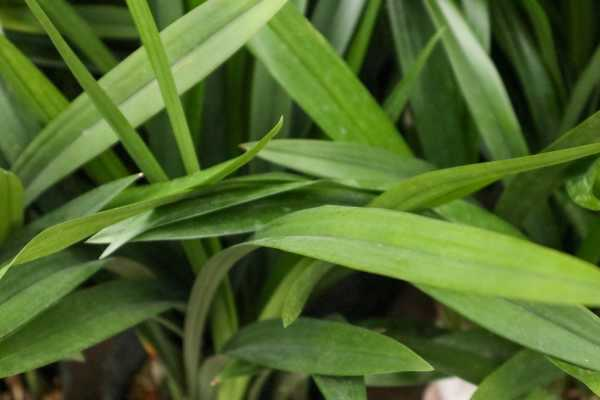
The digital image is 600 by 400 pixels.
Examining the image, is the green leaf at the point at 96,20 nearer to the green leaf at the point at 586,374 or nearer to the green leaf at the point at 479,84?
the green leaf at the point at 479,84

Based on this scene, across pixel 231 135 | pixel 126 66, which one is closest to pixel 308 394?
pixel 231 135

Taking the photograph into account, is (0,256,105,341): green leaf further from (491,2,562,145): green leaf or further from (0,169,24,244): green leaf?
(491,2,562,145): green leaf

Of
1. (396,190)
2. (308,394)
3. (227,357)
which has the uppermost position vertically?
(396,190)

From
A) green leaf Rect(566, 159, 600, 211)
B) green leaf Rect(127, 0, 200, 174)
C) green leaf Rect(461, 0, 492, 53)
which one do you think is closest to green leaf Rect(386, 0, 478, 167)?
green leaf Rect(461, 0, 492, 53)

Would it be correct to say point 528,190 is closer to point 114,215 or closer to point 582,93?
point 582,93

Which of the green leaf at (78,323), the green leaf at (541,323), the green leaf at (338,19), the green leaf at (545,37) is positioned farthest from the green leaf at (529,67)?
the green leaf at (78,323)

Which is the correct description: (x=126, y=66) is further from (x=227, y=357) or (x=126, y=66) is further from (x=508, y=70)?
(x=508, y=70)
